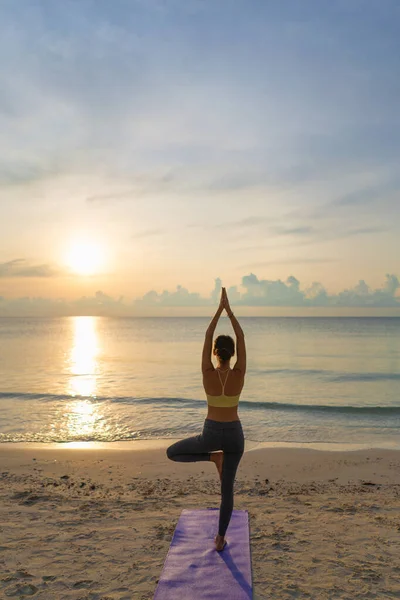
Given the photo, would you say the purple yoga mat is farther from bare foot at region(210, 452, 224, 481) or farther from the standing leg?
bare foot at region(210, 452, 224, 481)

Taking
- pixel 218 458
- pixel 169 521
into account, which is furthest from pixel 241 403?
pixel 218 458

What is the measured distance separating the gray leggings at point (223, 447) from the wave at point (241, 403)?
1510 cm

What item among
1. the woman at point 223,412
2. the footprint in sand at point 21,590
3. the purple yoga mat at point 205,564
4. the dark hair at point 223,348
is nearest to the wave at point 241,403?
the purple yoga mat at point 205,564

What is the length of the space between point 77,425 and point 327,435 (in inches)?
350

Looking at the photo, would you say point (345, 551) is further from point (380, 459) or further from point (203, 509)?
point (380, 459)

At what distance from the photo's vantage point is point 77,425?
54.9ft

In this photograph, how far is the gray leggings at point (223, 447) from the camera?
540 cm

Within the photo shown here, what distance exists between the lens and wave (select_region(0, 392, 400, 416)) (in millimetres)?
20547

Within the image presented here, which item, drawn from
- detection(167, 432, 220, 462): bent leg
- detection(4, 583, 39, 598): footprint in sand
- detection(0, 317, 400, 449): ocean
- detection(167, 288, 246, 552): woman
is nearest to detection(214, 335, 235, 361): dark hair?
detection(167, 288, 246, 552): woman

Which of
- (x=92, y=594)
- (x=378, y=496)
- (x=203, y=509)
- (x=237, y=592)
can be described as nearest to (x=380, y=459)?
(x=378, y=496)

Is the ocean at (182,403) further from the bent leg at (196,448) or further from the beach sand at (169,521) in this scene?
the bent leg at (196,448)

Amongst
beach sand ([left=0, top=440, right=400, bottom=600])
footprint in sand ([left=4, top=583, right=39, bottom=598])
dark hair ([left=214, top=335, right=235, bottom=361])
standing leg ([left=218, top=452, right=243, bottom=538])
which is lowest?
beach sand ([left=0, top=440, right=400, bottom=600])

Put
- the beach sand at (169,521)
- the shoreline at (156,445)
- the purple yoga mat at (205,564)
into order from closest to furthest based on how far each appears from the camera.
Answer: the purple yoga mat at (205,564) < the beach sand at (169,521) < the shoreline at (156,445)

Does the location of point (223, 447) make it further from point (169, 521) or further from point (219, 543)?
point (169, 521)
